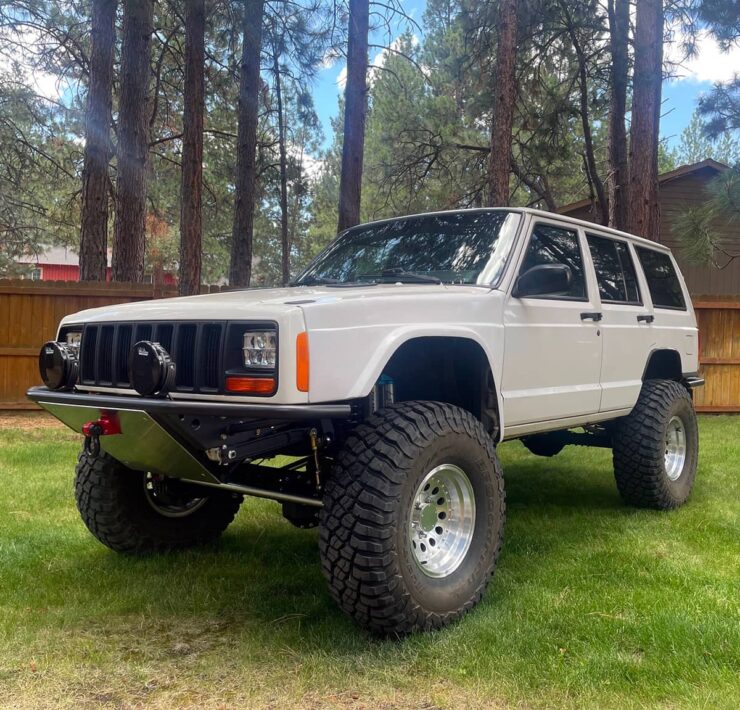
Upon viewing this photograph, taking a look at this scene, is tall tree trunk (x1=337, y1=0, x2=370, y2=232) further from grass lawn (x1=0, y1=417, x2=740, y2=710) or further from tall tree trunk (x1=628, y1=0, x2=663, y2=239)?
grass lawn (x1=0, y1=417, x2=740, y2=710)

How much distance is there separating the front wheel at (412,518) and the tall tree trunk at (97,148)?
397 inches

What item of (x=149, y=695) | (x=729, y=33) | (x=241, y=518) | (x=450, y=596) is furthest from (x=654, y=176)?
(x=149, y=695)

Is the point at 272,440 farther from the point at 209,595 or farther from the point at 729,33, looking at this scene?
the point at 729,33

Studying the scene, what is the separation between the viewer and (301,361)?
2.94 metres

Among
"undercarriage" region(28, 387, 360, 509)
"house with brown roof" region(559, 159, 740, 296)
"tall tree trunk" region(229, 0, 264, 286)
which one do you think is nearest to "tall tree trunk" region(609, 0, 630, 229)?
"house with brown roof" region(559, 159, 740, 296)

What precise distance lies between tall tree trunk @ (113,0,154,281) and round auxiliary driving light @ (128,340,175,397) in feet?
29.7

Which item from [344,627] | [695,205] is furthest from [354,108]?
[695,205]

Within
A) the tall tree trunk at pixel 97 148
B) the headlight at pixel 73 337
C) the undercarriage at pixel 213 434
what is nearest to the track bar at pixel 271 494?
the undercarriage at pixel 213 434

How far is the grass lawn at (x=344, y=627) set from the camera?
285 centimetres

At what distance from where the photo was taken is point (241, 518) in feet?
18.0

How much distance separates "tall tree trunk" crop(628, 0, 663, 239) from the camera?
11.3m

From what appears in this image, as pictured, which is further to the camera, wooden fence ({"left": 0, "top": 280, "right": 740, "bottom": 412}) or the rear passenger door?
wooden fence ({"left": 0, "top": 280, "right": 740, "bottom": 412})

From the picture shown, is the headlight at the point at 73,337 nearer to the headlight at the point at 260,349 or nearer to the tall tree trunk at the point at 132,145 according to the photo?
the headlight at the point at 260,349

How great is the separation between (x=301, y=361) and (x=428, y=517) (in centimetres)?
114
